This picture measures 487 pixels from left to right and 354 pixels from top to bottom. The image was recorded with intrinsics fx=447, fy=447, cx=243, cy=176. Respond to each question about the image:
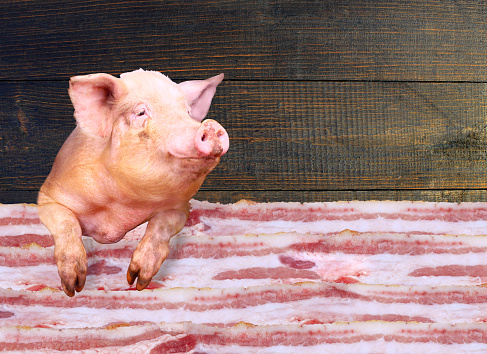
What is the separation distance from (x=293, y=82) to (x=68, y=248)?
938 mm

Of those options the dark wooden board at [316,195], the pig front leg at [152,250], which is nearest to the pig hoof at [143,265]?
the pig front leg at [152,250]

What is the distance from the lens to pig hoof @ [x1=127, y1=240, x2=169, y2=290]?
0.76 meters

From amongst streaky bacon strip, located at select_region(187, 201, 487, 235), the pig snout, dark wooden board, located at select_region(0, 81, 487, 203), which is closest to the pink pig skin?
the pig snout

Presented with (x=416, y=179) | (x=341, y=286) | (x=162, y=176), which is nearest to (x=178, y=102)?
(x=162, y=176)

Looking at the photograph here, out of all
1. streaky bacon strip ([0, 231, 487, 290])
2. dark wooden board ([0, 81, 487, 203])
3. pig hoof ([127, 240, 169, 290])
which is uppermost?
dark wooden board ([0, 81, 487, 203])

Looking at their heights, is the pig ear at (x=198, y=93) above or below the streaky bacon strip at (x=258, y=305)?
above

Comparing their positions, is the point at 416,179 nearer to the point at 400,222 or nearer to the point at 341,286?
the point at 400,222

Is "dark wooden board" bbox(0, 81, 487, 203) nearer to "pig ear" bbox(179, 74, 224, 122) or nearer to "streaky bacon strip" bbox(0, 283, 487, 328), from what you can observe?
"pig ear" bbox(179, 74, 224, 122)

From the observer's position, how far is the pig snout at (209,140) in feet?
2.08

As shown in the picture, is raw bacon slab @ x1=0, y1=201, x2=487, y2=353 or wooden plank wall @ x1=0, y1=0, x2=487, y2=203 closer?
raw bacon slab @ x1=0, y1=201, x2=487, y2=353

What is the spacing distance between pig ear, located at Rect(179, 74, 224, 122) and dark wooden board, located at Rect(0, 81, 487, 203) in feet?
1.81

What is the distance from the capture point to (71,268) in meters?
0.74

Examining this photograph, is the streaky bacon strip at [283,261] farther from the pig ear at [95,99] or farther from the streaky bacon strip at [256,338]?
the pig ear at [95,99]

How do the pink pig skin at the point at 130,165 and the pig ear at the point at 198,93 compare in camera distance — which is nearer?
the pink pig skin at the point at 130,165
